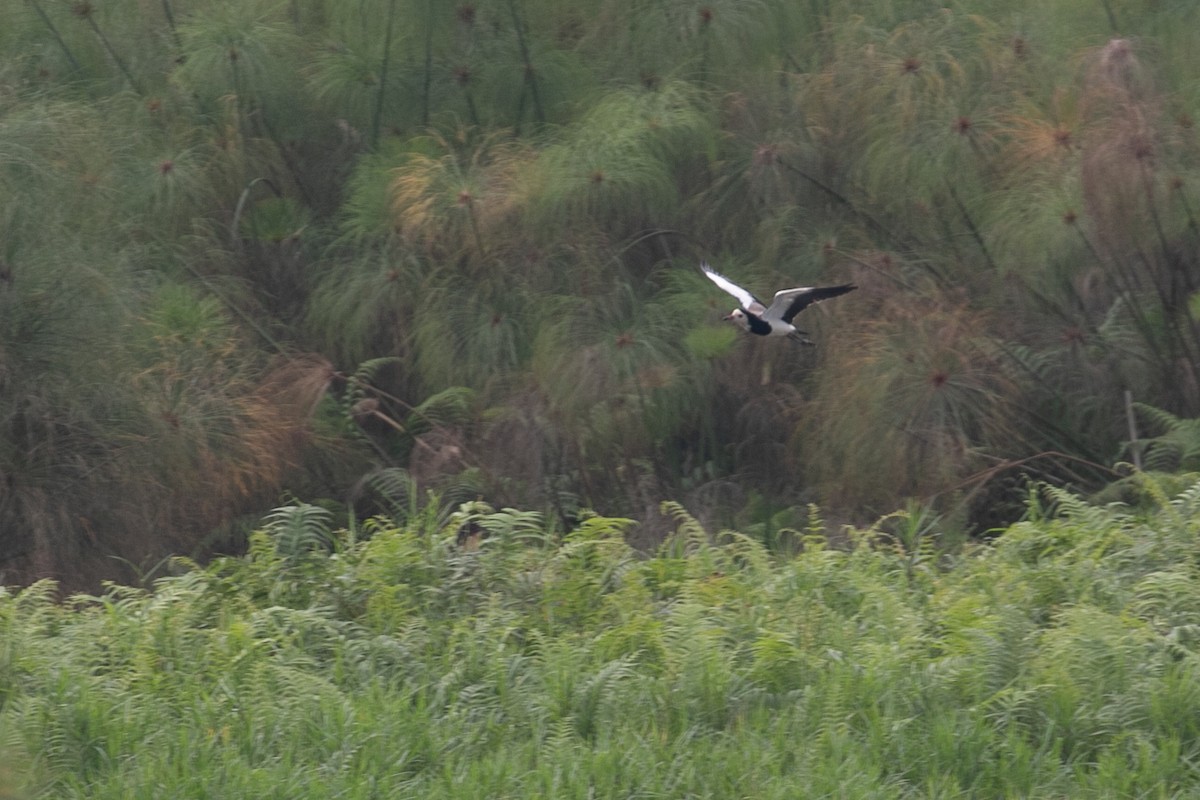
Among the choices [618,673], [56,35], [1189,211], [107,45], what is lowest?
[618,673]

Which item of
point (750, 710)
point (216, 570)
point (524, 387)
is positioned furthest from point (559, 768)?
point (524, 387)

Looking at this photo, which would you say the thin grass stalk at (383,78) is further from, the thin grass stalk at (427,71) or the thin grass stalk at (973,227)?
the thin grass stalk at (973,227)

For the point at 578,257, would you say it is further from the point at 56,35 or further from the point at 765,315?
the point at 56,35

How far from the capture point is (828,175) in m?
8.27

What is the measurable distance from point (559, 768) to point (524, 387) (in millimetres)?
4105

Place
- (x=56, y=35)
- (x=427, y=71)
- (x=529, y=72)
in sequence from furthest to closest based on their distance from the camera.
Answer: (x=56, y=35) < (x=427, y=71) < (x=529, y=72)

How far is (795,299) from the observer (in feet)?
21.0

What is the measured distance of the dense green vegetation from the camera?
148 inches

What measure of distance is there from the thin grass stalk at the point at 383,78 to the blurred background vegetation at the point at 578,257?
0.03 metres

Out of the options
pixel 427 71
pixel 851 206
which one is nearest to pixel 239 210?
pixel 427 71

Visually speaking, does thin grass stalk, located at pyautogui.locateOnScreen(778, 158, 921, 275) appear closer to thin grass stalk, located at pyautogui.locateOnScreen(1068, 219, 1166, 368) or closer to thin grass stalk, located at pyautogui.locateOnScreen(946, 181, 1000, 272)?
thin grass stalk, located at pyautogui.locateOnScreen(946, 181, 1000, 272)

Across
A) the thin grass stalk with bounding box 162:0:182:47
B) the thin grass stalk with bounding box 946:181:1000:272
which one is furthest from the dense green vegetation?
the thin grass stalk with bounding box 162:0:182:47

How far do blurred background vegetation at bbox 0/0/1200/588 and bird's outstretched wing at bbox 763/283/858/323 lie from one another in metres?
0.50

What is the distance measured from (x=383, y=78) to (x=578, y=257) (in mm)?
1743
